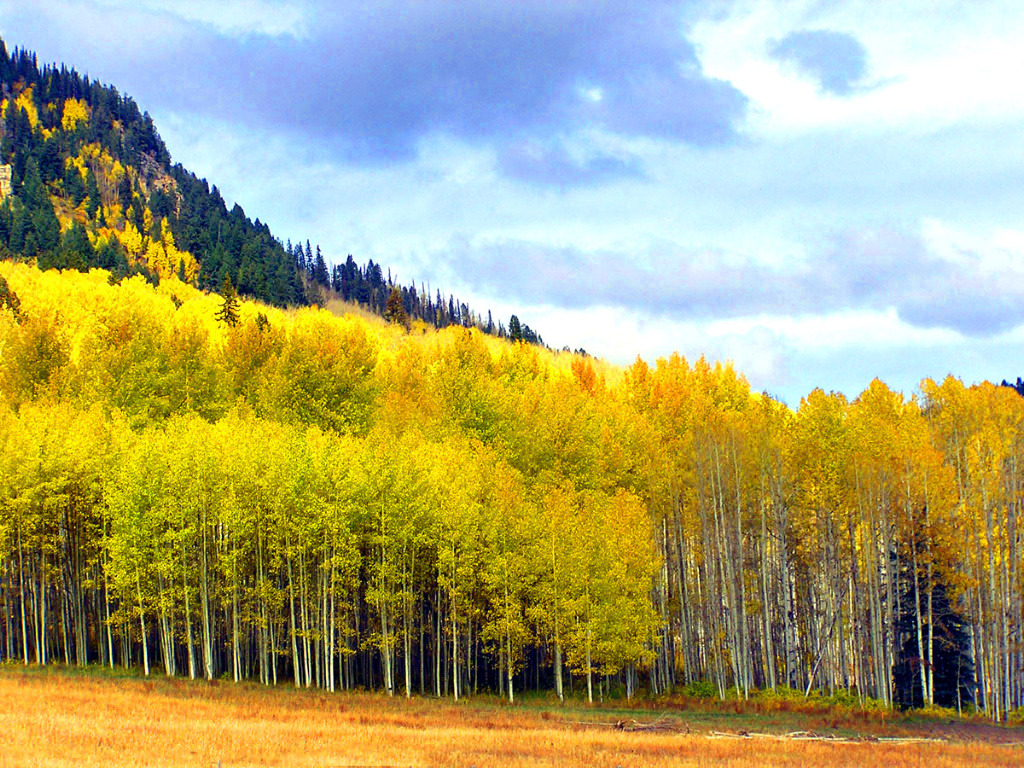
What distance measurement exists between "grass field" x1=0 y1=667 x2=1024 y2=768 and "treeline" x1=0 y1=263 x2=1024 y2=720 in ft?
17.1

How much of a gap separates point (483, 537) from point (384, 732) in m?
19.7

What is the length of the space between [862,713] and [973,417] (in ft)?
78.0

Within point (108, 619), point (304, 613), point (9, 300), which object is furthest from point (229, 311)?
point (304, 613)

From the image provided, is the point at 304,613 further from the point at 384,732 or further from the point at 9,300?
the point at 9,300

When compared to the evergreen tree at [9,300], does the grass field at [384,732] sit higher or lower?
lower

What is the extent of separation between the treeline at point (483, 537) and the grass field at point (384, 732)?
5218 mm

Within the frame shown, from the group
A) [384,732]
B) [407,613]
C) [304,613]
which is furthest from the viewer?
[407,613]

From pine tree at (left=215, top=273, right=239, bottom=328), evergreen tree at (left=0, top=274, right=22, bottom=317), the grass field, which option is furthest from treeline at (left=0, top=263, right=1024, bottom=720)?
pine tree at (left=215, top=273, right=239, bottom=328)

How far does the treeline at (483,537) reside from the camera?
5097 cm

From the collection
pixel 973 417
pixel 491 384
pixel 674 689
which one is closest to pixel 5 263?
pixel 491 384

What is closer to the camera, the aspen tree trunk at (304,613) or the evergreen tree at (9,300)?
the aspen tree trunk at (304,613)

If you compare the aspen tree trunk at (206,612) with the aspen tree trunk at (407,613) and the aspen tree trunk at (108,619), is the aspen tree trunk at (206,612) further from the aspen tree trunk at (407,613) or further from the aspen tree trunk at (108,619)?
the aspen tree trunk at (407,613)

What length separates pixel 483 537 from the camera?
53.9 metres

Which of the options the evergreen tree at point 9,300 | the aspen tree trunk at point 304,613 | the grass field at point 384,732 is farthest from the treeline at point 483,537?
the evergreen tree at point 9,300
